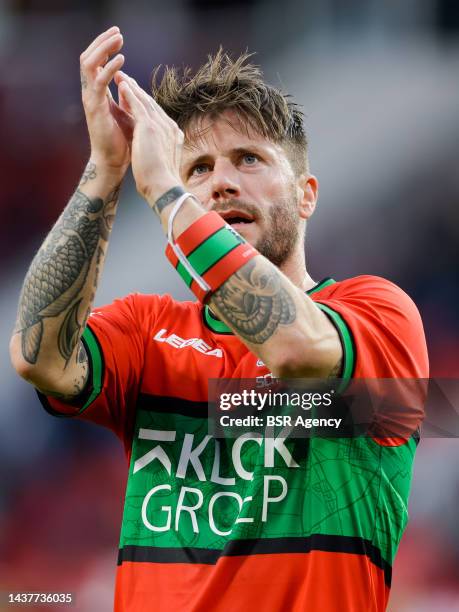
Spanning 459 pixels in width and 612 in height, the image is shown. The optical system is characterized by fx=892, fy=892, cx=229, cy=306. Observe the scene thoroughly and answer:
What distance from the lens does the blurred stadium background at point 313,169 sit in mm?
4227

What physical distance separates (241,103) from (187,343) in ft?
2.42

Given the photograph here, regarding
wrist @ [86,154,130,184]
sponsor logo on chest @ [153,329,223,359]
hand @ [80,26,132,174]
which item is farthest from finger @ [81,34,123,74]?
sponsor logo on chest @ [153,329,223,359]

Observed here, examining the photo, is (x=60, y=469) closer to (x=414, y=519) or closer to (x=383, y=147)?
(x=414, y=519)

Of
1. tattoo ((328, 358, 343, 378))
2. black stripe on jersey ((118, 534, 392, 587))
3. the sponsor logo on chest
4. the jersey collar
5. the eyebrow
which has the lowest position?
black stripe on jersey ((118, 534, 392, 587))

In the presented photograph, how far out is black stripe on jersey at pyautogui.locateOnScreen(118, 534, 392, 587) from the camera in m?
1.87

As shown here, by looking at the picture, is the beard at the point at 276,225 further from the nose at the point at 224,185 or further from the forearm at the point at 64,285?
the forearm at the point at 64,285

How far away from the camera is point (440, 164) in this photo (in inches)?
A: 195

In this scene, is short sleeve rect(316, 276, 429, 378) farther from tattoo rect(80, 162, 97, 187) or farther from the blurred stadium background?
the blurred stadium background

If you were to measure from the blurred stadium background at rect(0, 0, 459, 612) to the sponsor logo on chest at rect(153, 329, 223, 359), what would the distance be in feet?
7.32

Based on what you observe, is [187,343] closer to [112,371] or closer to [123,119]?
[112,371]

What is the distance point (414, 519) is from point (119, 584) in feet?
8.35

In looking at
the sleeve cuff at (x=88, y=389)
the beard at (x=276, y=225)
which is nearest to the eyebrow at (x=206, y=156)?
the beard at (x=276, y=225)

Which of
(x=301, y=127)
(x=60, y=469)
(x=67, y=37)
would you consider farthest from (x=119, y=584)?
(x=67, y=37)

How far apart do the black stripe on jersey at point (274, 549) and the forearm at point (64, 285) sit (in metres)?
0.44
